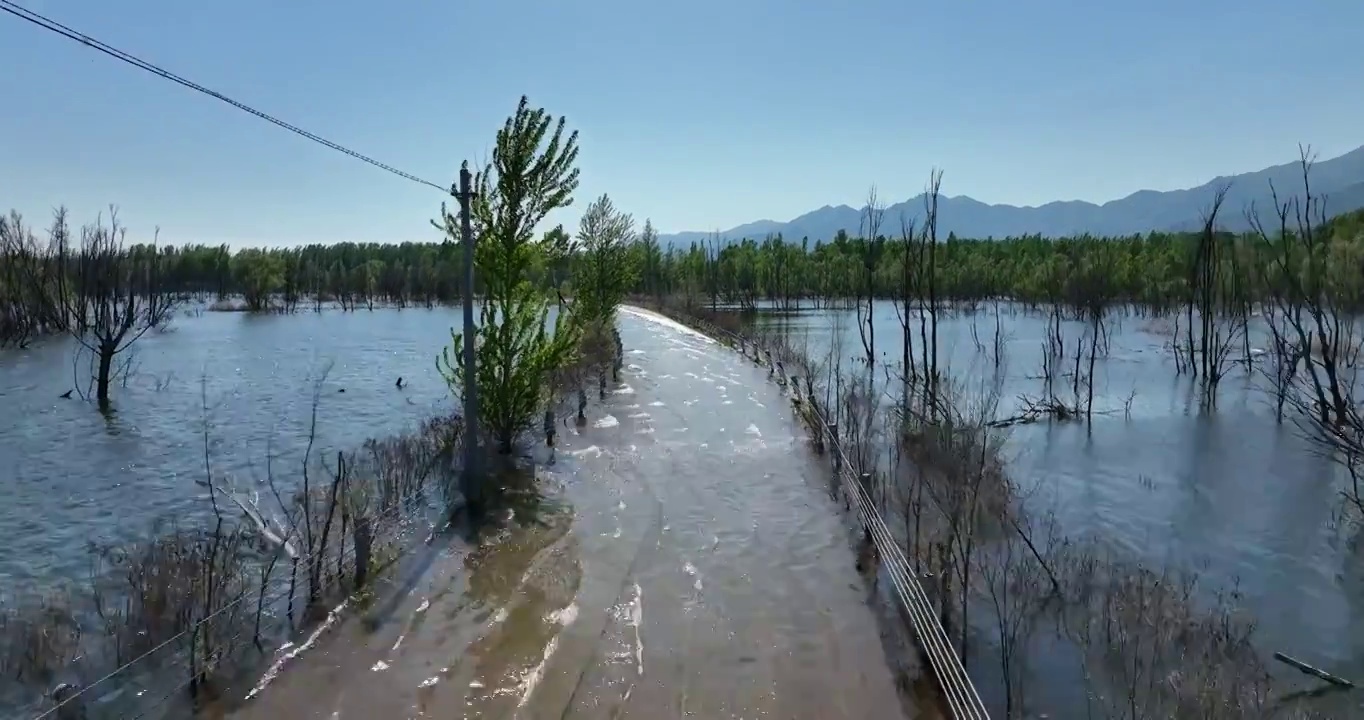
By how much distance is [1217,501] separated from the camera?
1348 cm

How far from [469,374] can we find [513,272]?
9.11 feet

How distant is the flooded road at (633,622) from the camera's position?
648cm

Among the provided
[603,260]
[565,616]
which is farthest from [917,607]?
[603,260]

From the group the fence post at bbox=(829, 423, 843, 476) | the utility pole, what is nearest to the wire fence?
the fence post at bbox=(829, 423, 843, 476)

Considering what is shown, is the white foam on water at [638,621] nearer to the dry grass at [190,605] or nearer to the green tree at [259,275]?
the dry grass at [190,605]

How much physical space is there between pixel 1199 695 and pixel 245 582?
28.6ft

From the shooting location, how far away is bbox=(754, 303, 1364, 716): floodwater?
883 centimetres


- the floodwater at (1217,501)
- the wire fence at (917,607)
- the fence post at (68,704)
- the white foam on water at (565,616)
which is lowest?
the floodwater at (1217,501)

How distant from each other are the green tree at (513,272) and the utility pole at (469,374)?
1.48 meters

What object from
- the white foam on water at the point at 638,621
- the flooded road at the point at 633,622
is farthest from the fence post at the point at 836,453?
the white foam on water at the point at 638,621

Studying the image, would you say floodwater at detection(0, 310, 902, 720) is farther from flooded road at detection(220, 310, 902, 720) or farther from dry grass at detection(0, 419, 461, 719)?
dry grass at detection(0, 419, 461, 719)

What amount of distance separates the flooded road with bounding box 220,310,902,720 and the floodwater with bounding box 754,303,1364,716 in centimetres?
168

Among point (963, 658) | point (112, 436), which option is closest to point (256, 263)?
point (112, 436)

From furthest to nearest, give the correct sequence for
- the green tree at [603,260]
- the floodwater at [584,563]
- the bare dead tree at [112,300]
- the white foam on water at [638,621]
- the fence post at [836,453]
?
the green tree at [603,260] → the bare dead tree at [112,300] → the fence post at [836,453] → the white foam on water at [638,621] → the floodwater at [584,563]
